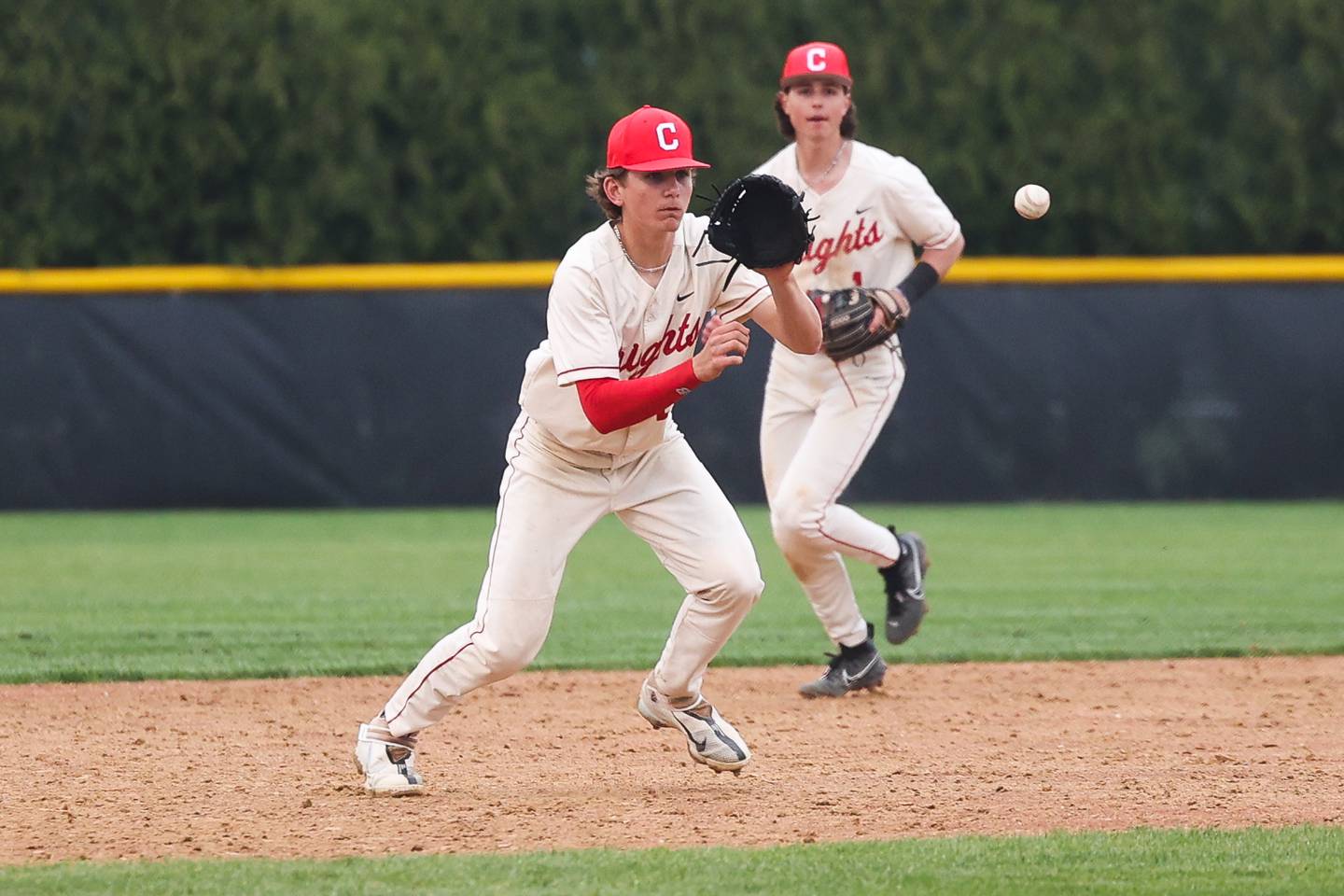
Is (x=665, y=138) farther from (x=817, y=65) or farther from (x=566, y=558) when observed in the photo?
(x=817, y=65)

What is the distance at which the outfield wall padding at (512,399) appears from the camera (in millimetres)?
13750

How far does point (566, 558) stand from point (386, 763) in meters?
0.69

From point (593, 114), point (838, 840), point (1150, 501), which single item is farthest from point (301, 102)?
point (838, 840)

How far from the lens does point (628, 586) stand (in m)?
9.71

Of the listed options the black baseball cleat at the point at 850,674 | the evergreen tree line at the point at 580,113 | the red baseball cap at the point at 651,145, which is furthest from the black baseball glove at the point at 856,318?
the evergreen tree line at the point at 580,113

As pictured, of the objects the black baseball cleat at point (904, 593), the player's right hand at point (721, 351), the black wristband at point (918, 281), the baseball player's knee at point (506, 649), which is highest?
the player's right hand at point (721, 351)

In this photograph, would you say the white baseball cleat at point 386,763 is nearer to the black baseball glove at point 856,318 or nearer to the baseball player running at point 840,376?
the baseball player running at point 840,376

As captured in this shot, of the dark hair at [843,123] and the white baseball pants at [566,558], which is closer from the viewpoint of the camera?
the white baseball pants at [566,558]

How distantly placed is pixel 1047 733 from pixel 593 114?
9.80 m

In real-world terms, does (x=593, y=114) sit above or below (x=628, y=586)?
above

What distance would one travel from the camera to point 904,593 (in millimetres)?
6641

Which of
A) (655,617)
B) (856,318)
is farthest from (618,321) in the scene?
(655,617)

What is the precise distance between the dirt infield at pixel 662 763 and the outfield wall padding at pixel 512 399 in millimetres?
6988

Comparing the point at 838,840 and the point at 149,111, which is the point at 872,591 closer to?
the point at 838,840
